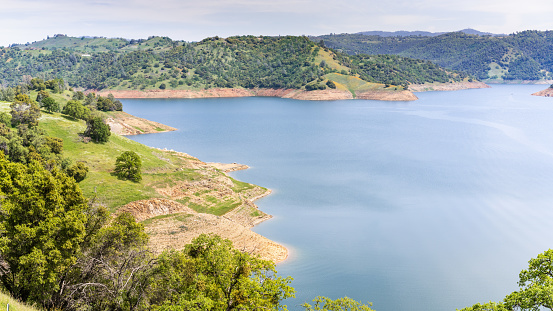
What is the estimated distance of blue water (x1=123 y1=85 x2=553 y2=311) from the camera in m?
41.1

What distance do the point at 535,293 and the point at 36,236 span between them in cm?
2800

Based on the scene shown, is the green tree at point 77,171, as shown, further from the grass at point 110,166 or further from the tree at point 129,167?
the tree at point 129,167

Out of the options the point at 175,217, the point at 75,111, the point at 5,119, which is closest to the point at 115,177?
the point at 175,217

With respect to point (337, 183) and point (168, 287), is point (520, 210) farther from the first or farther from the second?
point (168, 287)

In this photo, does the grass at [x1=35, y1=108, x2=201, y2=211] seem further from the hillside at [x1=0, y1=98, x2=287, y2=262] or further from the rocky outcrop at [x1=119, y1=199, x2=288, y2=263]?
the rocky outcrop at [x1=119, y1=199, x2=288, y2=263]

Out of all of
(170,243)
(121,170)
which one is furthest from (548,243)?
(121,170)

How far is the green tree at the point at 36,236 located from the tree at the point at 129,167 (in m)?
30.9

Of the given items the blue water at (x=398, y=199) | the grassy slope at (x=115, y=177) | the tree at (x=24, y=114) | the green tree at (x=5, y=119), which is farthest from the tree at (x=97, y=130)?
the blue water at (x=398, y=199)

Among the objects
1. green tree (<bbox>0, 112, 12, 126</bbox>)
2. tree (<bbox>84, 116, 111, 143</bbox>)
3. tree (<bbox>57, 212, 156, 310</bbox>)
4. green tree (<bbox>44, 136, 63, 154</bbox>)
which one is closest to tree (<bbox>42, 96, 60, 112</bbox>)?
green tree (<bbox>0, 112, 12, 126</bbox>)

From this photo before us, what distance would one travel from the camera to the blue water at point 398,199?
41062 mm

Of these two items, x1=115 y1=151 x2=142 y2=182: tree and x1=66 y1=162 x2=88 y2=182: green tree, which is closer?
x1=66 y1=162 x2=88 y2=182: green tree

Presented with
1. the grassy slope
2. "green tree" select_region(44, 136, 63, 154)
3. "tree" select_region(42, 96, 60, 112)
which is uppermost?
"tree" select_region(42, 96, 60, 112)

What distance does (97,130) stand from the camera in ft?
217

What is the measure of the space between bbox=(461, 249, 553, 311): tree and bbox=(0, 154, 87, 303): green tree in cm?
2416
